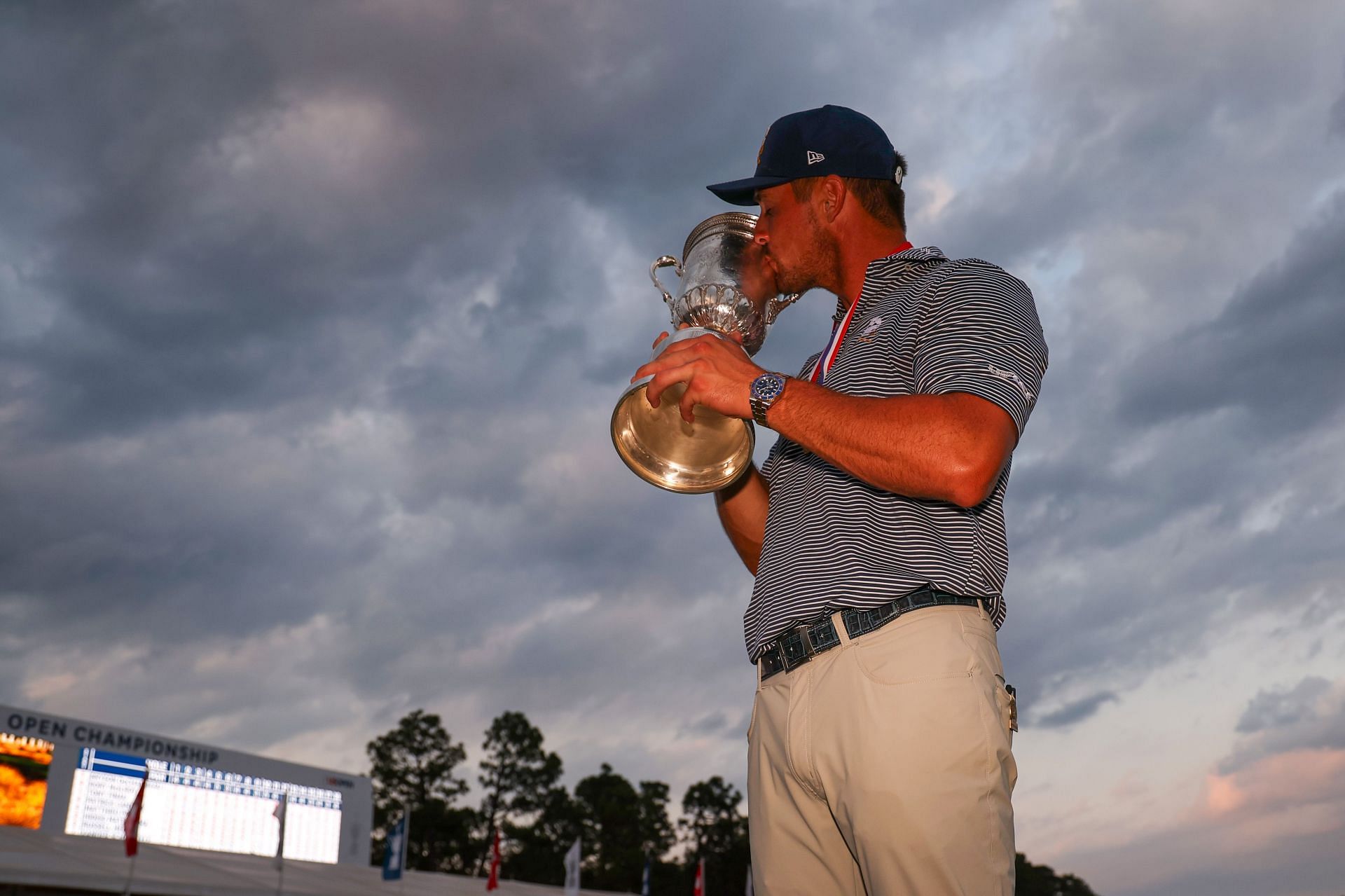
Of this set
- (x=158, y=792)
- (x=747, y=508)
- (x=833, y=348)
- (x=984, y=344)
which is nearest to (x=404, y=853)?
(x=158, y=792)

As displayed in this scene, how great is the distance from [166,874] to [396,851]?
459cm

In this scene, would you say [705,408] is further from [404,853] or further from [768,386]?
[404,853]

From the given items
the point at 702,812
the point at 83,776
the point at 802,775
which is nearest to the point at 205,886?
the point at 83,776

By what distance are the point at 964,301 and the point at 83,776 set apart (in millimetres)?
31256

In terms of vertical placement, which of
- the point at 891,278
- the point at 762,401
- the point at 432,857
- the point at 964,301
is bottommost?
the point at 432,857

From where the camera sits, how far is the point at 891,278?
225 centimetres

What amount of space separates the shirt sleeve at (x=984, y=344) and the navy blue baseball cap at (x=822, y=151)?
Result: 358mm

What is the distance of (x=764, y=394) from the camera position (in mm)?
1923

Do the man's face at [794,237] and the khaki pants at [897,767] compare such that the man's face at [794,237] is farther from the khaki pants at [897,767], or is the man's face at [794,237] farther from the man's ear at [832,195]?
the khaki pants at [897,767]

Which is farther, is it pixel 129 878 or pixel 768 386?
pixel 129 878

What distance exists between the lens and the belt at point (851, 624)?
181 cm

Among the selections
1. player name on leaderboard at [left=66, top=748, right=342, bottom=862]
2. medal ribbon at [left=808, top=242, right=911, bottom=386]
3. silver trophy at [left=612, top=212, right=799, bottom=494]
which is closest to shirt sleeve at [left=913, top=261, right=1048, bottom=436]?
medal ribbon at [left=808, top=242, right=911, bottom=386]

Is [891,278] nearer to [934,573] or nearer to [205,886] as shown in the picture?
[934,573]

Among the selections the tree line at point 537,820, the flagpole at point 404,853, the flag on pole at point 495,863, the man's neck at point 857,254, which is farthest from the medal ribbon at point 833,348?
the tree line at point 537,820
